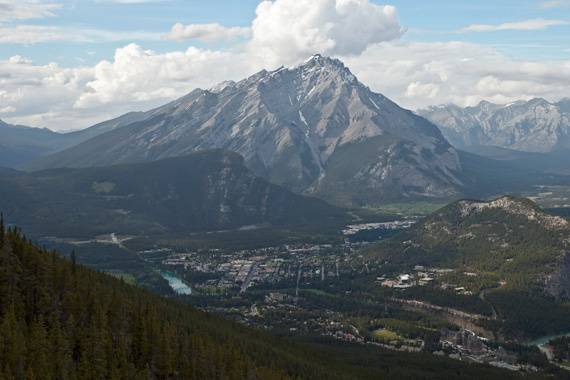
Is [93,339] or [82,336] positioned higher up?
[82,336]

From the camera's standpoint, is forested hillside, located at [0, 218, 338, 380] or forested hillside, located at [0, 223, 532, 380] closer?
forested hillside, located at [0, 218, 338, 380]

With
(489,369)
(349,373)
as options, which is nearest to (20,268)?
(349,373)

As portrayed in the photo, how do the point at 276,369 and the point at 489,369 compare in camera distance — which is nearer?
the point at 276,369

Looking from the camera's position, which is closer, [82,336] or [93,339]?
[93,339]

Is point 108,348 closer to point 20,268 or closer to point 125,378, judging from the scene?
point 125,378

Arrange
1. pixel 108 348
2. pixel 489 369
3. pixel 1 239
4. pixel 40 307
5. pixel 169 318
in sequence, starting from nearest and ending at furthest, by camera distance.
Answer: pixel 108 348 → pixel 40 307 → pixel 1 239 → pixel 169 318 → pixel 489 369

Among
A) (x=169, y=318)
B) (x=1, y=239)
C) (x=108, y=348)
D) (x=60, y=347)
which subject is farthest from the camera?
(x=169, y=318)

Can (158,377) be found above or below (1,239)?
below

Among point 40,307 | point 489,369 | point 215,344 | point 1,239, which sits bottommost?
point 489,369

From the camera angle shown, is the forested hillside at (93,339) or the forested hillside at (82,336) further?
the forested hillside at (93,339)
